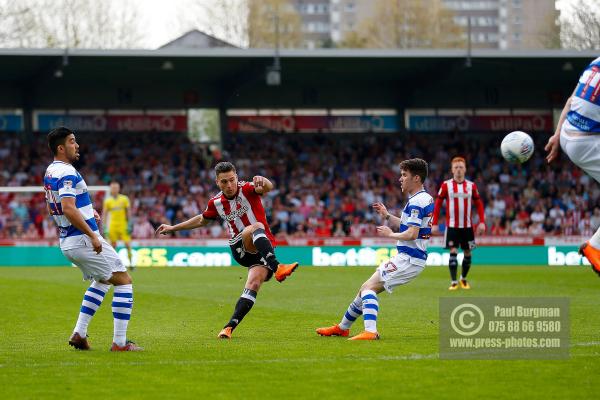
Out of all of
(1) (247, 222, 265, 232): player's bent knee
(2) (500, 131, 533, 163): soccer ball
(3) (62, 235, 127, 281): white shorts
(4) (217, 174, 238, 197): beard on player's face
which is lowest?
(3) (62, 235, 127, 281): white shorts

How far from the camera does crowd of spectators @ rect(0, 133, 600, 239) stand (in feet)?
111

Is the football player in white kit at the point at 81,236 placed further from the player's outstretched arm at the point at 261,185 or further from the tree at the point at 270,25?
the tree at the point at 270,25

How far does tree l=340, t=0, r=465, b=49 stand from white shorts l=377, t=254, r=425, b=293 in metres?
66.2

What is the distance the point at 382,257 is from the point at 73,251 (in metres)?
21.1

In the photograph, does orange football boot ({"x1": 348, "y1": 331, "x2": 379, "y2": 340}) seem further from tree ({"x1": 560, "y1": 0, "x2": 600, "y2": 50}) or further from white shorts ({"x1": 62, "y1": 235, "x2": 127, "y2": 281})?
tree ({"x1": 560, "y1": 0, "x2": 600, "y2": 50})

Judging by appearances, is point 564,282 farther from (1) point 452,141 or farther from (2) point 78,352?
(1) point 452,141

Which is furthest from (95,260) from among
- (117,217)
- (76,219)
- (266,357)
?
(117,217)

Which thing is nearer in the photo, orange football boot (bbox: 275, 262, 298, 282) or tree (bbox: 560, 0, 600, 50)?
orange football boot (bbox: 275, 262, 298, 282)

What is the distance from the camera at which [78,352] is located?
32.1ft

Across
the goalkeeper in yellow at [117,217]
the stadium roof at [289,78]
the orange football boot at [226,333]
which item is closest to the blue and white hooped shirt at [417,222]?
the orange football boot at [226,333]

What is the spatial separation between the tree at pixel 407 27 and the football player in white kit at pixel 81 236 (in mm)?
67473

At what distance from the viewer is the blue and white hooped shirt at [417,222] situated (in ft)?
34.6

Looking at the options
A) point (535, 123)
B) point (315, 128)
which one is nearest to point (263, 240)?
point (315, 128)

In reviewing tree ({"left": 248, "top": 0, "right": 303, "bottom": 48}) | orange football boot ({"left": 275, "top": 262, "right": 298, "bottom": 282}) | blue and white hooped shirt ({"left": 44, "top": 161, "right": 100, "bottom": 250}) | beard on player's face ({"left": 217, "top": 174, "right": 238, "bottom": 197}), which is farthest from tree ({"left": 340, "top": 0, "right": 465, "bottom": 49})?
blue and white hooped shirt ({"left": 44, "top": 161, "right": 100, "bottom": 250})
